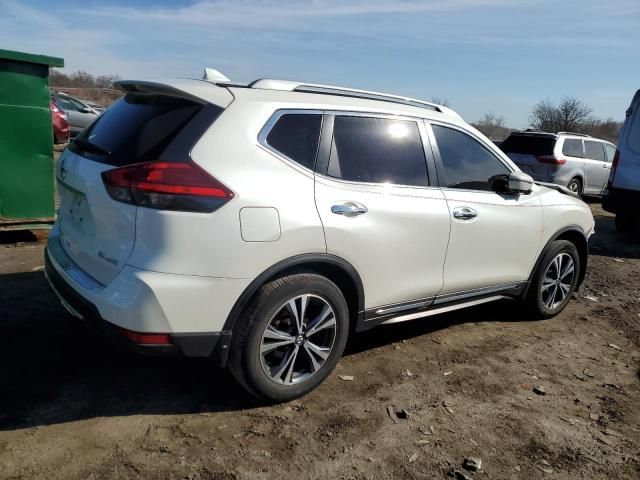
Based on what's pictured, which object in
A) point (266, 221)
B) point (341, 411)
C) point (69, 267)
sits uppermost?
point (266, 221)

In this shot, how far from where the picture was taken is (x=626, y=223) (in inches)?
382

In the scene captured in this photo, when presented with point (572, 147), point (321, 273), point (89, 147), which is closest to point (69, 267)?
point (89, 147)

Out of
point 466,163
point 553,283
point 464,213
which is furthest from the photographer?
point 553,283

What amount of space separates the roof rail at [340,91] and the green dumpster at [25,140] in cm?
371

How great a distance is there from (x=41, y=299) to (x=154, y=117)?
2376 mm

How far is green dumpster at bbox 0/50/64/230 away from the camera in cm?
571

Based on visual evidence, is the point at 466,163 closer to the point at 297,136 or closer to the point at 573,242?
the point at 297,136

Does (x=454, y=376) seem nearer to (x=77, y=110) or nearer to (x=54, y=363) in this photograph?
(x=54, y=363)

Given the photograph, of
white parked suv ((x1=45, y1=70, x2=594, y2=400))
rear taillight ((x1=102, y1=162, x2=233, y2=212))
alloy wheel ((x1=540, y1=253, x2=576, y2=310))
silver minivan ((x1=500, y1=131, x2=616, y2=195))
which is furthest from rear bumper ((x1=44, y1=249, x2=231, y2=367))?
silver minivan ((x1=500, y1=131, x2=616, y2=195))

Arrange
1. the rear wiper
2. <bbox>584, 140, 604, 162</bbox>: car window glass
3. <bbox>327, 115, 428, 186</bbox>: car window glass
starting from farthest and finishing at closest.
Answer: <bbox>584, 140, 604, 162</bbox>: car window glass → <bbox>327, 115, 428, 186</bbox>: car window glass → the rear wiper

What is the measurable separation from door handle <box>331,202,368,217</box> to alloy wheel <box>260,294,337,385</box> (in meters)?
0.51

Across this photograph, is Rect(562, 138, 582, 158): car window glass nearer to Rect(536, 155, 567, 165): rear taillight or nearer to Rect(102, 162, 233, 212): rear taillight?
Rect(536, 155, 567, 165): rear taillight

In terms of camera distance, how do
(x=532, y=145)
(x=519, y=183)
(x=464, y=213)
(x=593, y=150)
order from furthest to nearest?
1. (x=593, y=150)
2. (x=532, y=145)
3. (x=519, y=183)
4. (x=464, y=213)

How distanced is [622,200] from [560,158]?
4.47 meters
